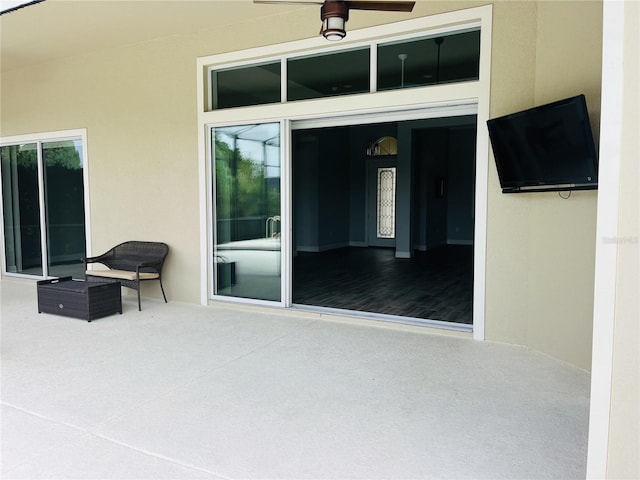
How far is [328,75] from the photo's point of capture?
5082 millimetres

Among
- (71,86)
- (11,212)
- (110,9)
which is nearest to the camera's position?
(110,9)

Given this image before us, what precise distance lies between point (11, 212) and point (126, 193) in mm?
3083

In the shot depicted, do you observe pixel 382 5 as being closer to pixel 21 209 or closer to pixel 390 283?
pixel 390 283

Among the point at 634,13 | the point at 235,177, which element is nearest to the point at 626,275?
the point at 634,13

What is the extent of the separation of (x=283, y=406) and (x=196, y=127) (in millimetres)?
3949

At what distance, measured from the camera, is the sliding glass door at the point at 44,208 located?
23.2 ft

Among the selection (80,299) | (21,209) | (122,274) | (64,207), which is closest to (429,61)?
(122,274)

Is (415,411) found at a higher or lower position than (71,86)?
lower

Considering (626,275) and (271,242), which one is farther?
(271,242)

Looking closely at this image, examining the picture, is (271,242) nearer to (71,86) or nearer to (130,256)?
(130,256)

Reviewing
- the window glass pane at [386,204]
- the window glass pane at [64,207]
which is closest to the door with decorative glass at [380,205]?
the window glass pane at [386,204]

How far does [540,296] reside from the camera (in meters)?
4.02

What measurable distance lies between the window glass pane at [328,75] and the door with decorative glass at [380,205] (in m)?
7.58

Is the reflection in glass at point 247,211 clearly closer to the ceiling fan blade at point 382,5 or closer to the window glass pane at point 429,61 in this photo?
the window glass pane at point 429,61
